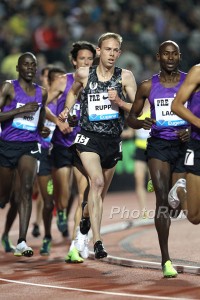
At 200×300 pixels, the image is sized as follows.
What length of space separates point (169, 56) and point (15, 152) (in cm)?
257

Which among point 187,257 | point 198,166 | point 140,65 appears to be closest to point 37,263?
point 187,257

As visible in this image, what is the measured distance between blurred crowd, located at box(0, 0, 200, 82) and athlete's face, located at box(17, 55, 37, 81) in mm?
8591

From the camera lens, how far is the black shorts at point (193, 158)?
9.00 meters

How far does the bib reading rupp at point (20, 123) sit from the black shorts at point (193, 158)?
8.72ft

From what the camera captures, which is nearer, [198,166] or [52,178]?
[198,166]

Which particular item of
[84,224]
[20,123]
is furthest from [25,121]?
[84,224]

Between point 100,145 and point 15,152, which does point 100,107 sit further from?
point 15,152

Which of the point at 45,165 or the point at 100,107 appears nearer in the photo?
the point at 100,107

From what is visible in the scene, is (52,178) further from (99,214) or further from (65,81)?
(99,214)

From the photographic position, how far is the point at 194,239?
12.9 meters

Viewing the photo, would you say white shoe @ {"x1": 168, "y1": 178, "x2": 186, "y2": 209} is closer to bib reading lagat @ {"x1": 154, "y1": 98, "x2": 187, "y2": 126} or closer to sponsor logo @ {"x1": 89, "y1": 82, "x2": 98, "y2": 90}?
bib reading lagat @ {"x1": 154, "y1": 98, "x2": 187, "y2": 126}

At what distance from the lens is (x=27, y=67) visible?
1107cm

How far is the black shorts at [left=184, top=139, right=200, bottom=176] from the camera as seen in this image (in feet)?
29.5

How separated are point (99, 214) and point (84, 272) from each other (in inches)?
28.2
